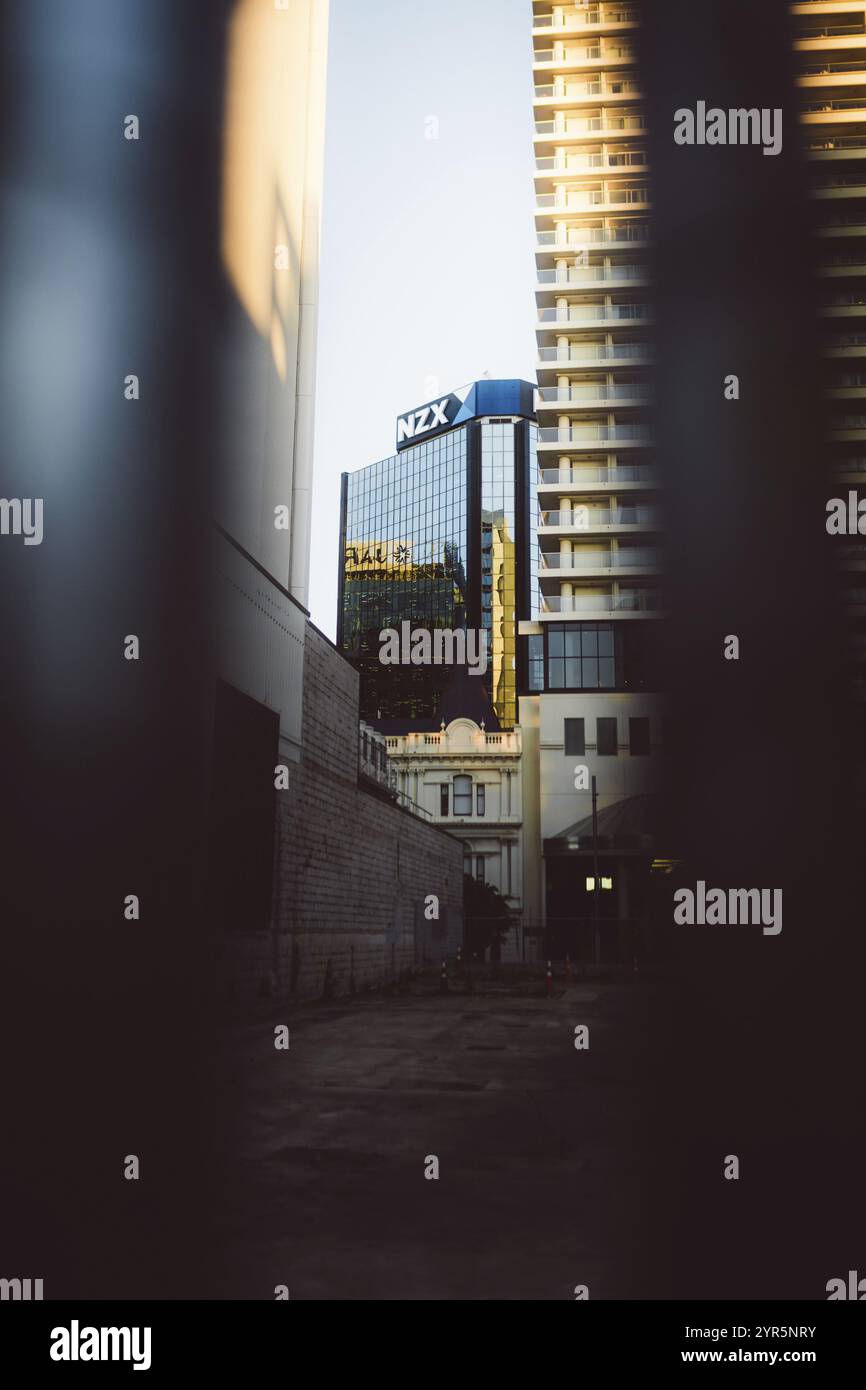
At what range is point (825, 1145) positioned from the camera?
5.03m

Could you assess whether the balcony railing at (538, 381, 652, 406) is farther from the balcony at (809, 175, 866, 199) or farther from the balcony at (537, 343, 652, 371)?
the balcony at (809, 175, 866, 199)

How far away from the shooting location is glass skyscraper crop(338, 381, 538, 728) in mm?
103125

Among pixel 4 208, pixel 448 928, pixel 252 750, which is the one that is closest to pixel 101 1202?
pixel 4 208

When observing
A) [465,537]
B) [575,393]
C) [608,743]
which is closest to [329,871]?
[608,743]

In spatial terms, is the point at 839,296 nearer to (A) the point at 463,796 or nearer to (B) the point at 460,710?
(A) the point at 463,796

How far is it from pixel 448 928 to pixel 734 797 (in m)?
36.5

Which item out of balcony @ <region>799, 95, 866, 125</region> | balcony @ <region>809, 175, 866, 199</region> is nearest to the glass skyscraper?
balcony @ <region>799, 95, 866, 125</region>

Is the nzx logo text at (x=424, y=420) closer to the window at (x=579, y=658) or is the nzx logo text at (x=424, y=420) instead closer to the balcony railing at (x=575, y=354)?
the balcony railing at (x=575, y=354)

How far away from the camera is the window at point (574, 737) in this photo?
4281 cm

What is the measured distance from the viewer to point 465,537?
10512 centimetres

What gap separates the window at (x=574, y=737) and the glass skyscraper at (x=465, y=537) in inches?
2036

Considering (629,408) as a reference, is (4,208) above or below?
above

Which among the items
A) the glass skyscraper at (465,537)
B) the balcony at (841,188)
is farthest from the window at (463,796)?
the balcony at (841,188)
